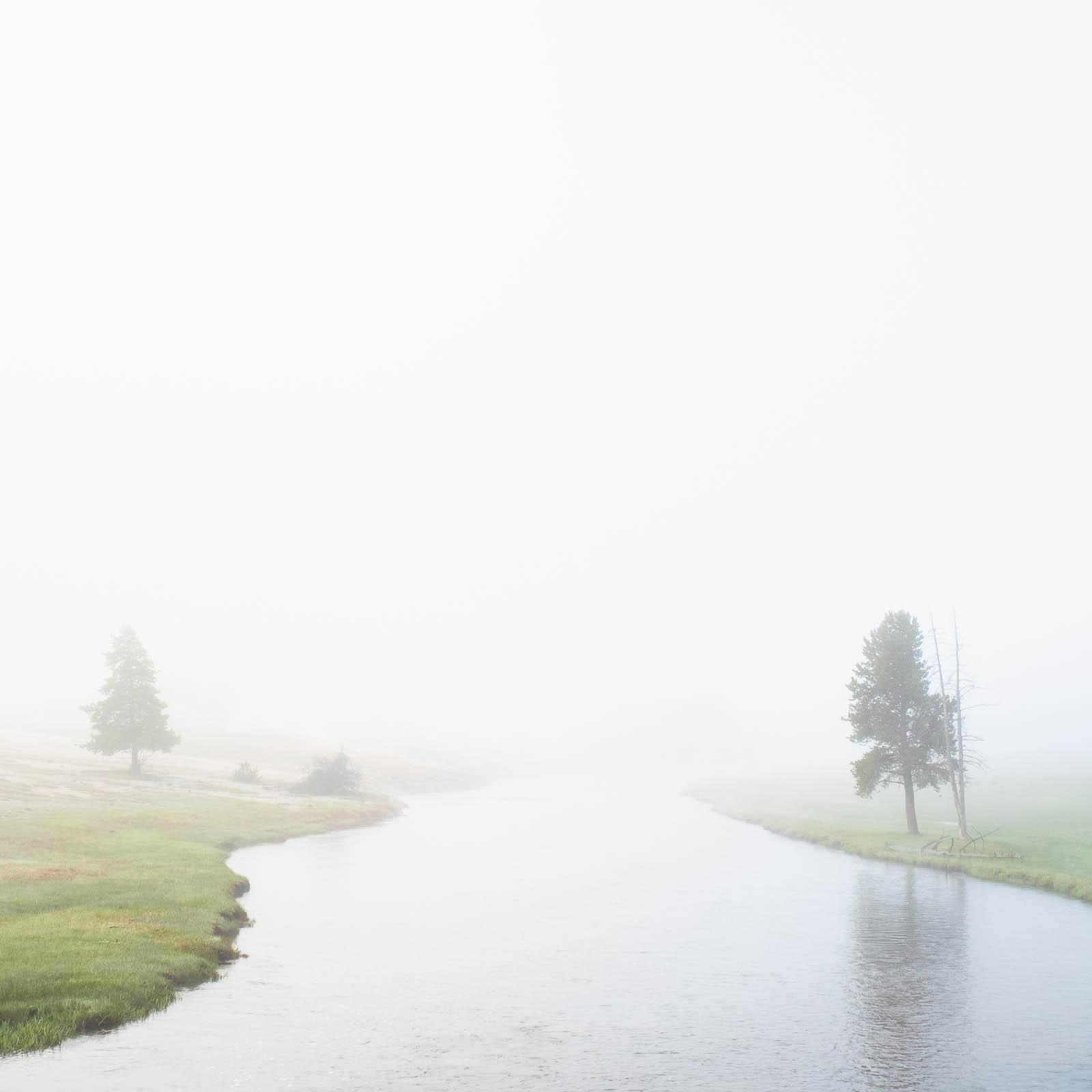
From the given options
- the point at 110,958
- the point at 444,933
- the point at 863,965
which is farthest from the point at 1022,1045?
the point at 110,958

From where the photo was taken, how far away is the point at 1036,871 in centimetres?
4900

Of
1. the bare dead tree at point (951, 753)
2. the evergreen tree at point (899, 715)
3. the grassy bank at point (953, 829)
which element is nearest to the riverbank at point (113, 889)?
the grassy bank at point (953, 829)

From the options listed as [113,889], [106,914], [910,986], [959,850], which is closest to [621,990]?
[910,986]

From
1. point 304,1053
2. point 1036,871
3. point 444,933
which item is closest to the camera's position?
point 304,1053

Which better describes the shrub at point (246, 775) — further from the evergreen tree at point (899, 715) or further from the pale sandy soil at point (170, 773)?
the evergreen tree at point (899, 715)

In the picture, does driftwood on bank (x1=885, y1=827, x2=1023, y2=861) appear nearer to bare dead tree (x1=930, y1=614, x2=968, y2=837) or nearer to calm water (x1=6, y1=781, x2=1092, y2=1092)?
bare dead tree (x1=930, y1=614, x2=968, y2=837)

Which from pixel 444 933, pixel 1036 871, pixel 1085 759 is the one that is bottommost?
pixel 444 933

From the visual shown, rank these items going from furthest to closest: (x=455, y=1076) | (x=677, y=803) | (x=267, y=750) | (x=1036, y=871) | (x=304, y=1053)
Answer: (x=267, y=750), (x=677, y=803), (x=1036, y=871), (x=304, y=1053), (x=455, y=1076)

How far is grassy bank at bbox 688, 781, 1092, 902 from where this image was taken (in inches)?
1969

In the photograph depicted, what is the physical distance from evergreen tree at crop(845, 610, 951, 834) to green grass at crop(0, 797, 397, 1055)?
47591mm

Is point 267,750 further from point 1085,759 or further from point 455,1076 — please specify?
point 1085,759

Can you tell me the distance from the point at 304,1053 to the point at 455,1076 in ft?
14.5

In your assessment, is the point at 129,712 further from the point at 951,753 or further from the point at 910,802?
the point at 951,753

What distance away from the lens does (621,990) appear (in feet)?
94.4
